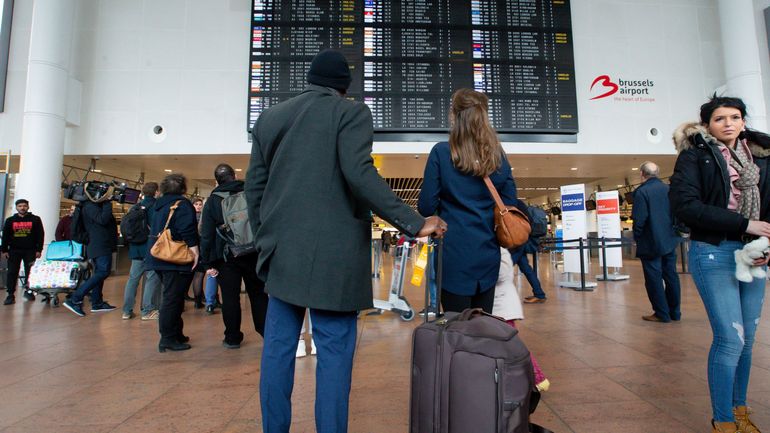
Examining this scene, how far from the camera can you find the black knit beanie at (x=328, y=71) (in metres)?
1.60

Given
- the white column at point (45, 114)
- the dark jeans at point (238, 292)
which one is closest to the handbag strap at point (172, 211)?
the dark jeans at point (238, 292)

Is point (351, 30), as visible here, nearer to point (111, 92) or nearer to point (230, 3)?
point (230, 3)

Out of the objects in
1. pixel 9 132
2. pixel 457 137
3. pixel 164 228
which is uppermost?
pixel 9 132

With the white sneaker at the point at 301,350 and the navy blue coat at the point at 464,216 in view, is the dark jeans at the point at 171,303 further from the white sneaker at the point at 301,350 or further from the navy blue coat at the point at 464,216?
the navy blue coat at the point at 464,216

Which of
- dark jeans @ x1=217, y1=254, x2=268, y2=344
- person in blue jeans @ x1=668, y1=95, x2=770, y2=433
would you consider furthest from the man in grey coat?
dark jeans @ x1=217, y1=254, x2=268, y2=344

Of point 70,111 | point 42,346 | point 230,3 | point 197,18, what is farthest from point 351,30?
point 42,346

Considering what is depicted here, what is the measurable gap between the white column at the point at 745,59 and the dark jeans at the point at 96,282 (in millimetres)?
12022

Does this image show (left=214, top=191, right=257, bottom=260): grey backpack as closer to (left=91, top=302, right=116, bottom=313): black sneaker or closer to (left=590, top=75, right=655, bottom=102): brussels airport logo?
(left=91, top=302, right=116, bottom=313): black sneaker

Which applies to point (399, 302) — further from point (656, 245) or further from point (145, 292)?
point (145, 292)

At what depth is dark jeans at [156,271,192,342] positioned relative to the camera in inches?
138

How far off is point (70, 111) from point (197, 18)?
3.36m

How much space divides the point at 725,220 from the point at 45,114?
35.4 ft

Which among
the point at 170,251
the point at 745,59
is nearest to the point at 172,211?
the point at 170,251

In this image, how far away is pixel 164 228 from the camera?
3.88 meters
